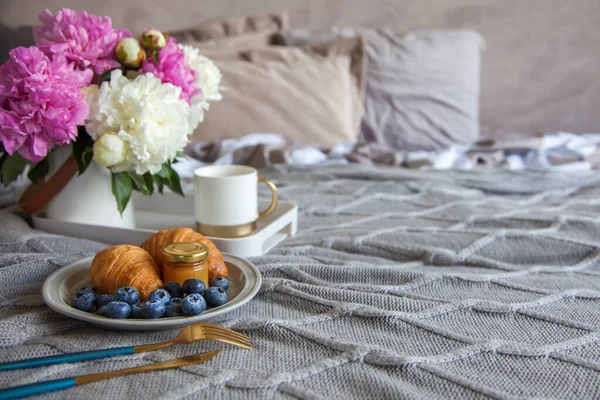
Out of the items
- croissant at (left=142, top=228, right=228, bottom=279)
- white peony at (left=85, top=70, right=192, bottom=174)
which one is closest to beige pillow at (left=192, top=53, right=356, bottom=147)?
white peony at (left=85, top=70, right=192, bottom=174)

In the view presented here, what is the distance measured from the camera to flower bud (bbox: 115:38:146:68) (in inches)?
34.9

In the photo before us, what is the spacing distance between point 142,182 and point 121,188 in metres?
0.04

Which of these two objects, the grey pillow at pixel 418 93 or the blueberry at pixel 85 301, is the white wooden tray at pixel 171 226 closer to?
the blueberry at pixel 85 301

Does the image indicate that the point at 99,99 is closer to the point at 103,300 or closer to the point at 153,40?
the point at 153,40

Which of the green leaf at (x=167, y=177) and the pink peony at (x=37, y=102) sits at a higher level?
the pink peony at (x=37, y=102)

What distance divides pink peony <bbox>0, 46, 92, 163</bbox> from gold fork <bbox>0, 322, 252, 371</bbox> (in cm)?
37

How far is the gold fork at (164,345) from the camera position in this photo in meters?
0.56

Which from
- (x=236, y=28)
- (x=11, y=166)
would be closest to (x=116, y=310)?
(x=11, y=166)

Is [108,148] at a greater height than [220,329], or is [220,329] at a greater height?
[108,148]

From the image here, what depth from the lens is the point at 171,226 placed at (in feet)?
3.54

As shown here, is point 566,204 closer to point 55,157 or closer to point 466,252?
point 466,252

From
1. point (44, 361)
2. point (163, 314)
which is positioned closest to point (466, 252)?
point (163, 314)

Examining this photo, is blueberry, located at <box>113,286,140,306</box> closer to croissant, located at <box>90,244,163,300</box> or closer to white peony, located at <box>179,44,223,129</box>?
croissant, located at <box>90,244,163,300</box>

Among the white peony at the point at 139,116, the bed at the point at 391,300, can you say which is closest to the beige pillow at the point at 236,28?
the bed at the point at 391,300
